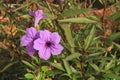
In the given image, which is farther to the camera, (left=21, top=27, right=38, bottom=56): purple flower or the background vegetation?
the background vegetation

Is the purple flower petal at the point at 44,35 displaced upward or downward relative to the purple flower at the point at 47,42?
upward

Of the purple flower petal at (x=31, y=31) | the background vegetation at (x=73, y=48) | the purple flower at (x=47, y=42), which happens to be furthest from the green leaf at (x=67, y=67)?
the purple flower petal at (x=31, y=31)

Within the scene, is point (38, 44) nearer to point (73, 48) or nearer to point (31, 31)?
point (31, 31)

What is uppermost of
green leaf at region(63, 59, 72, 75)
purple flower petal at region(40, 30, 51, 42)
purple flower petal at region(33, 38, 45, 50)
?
purple flower petal at region(40, 30, 51, 42)

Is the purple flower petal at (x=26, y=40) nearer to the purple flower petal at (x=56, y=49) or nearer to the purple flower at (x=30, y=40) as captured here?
the purple flower at (x=30, y=40)

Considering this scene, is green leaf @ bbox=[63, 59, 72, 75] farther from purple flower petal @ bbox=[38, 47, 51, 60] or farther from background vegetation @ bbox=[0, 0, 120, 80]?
purple flower petal @ bbox=[38, 47, 51, 60]

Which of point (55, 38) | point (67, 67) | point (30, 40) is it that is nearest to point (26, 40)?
point (30, 40)

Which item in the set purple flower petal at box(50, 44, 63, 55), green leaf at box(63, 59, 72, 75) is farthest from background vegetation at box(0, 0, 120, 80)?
purple flower petal at box(50, 44, 63, 55)

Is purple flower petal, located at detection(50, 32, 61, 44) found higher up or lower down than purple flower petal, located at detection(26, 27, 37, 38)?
lower down
